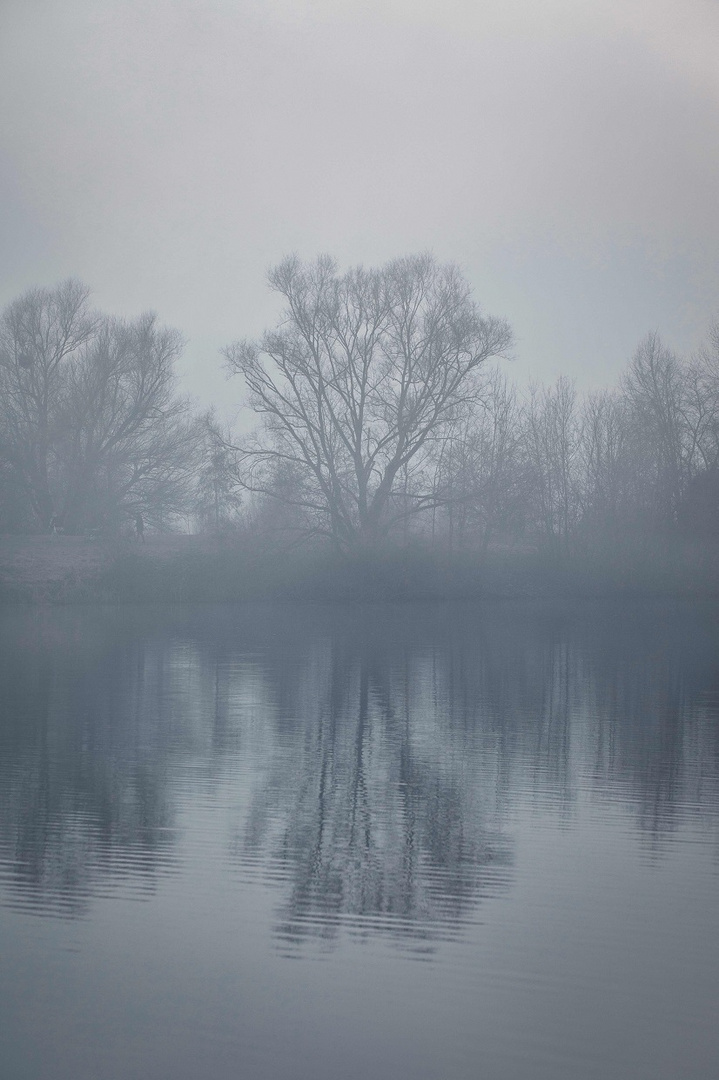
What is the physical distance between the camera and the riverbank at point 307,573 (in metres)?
42.9

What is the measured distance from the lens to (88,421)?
50.2 m

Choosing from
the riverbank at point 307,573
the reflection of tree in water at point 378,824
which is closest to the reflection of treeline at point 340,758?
the reflection of tree in water at point 378,824

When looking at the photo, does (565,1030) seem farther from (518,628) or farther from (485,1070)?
(518,628)

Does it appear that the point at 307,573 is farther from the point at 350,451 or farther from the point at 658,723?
the point at 658,723

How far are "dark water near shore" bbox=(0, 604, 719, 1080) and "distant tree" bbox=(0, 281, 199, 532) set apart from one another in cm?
3418

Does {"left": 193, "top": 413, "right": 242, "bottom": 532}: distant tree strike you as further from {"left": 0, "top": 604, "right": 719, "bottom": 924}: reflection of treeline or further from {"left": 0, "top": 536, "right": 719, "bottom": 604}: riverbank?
{"left": 0, "top": 604, "right": 719, "bottom": 924}: reflection of treeline

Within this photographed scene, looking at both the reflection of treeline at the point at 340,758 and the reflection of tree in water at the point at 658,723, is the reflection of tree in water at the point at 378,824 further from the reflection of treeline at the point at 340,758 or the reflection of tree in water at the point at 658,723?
the reflection of tree in water at the point at 658,723

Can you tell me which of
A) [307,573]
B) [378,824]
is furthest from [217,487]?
[378,824]

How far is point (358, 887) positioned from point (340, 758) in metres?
5.06

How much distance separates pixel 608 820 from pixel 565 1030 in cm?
451

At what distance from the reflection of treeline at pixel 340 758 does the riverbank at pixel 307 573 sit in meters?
15.2

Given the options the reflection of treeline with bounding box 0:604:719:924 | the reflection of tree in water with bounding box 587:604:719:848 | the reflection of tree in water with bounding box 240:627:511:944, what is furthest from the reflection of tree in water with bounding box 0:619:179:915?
the reflection of tree in water with bounding box 587:604:719:848

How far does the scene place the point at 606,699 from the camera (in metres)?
18.0

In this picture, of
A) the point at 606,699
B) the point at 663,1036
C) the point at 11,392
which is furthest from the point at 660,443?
the point at 663,1036
